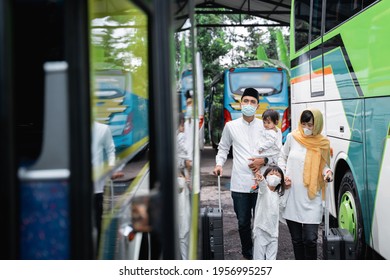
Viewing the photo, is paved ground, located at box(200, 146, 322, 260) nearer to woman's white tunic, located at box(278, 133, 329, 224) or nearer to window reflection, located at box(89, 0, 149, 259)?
Answer: woman's white tunic, located at box(278, 133, 329, 224)

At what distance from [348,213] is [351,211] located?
0.03 metres

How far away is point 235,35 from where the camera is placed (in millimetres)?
21875

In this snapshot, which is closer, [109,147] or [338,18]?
[109,147]

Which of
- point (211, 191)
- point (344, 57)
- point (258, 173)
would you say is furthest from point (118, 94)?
point (211, 191)

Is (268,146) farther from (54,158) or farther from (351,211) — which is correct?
(54,158)

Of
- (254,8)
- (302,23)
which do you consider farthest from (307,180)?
(254,8)

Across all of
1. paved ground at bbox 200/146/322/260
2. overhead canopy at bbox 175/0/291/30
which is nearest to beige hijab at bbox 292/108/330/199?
paved ground at bbox 200/146/322/260

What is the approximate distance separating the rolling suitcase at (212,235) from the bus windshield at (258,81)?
30.4 ft

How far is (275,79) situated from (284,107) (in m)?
0.72

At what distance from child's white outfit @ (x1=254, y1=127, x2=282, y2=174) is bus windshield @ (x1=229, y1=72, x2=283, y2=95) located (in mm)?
8757

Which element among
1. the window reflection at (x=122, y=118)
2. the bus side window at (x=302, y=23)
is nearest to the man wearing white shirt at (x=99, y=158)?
the window reflection at (x=122, y=118)

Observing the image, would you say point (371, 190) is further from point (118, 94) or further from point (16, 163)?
point (16, 163)

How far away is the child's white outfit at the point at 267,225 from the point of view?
3.86 metres

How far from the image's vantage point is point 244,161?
4211mm
